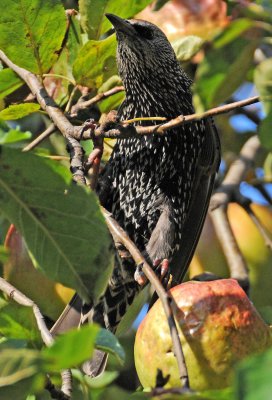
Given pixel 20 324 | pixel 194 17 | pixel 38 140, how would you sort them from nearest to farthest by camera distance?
pixel 20 324, pixel 38 140, pixel 194 17

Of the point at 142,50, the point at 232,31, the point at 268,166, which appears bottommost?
the point at 268,166

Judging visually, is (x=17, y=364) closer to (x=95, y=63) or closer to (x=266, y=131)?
(x=266, y=131)

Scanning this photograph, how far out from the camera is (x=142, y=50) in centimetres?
353

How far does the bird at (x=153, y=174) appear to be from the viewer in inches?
134

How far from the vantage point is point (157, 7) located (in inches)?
96.7

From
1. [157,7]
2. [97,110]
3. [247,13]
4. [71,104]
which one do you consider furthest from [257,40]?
[97,110]

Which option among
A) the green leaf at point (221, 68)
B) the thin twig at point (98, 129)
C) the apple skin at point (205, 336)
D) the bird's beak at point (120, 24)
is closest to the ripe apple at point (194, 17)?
the bird's beak at point (120, 24)

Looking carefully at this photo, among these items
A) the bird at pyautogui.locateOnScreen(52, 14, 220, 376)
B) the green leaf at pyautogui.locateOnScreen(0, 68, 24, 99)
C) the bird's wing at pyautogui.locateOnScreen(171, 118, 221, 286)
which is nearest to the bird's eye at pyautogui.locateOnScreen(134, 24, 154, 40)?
the bird at pyautogui.locateOnScreen(52, 14, 220, 376)

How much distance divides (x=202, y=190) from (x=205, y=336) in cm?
185

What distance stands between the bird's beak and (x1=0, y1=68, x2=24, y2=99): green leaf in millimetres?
373

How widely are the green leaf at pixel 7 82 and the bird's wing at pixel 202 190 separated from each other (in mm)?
1145

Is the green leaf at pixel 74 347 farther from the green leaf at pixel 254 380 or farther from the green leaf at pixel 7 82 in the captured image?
the green leaf at pixel 7 82

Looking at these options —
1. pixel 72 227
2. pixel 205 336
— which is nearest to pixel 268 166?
pixel 205 336

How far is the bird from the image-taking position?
11.2 feet
